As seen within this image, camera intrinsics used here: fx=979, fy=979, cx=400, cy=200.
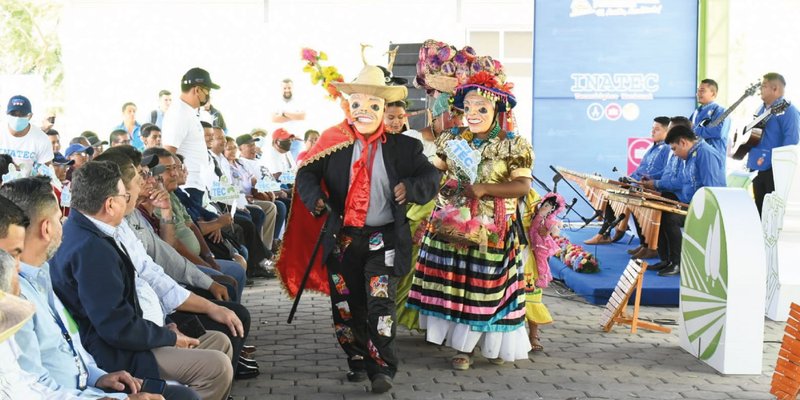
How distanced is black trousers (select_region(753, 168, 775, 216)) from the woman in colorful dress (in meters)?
5.12

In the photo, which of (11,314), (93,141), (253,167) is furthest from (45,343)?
(93,141)

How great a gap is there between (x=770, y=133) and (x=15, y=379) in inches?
356

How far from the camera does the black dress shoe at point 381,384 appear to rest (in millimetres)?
5406

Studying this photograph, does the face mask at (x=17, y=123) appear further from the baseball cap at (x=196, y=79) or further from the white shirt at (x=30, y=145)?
the baseball cap at (x=196, y=79)

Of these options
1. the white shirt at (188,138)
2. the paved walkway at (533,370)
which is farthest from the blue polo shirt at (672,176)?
the white shirt at (188,138)

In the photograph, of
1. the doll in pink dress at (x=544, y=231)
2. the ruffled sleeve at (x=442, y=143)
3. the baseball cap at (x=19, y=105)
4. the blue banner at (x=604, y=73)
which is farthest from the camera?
the blue banner at (x=604, y=73)

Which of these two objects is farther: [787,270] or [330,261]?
[787,270]

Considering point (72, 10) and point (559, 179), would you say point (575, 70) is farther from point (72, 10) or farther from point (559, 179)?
point (72, 10)

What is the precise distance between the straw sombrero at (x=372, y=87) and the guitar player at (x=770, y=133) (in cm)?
576

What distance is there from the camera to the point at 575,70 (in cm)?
1204

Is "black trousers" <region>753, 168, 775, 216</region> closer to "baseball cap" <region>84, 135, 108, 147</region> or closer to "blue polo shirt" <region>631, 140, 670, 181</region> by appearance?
"blue polo shirt" <region>631, 140, 670, 181</region>

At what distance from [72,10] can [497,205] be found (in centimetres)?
1305

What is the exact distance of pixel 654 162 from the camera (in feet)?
35.8

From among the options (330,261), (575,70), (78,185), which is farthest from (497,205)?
(575,70)
